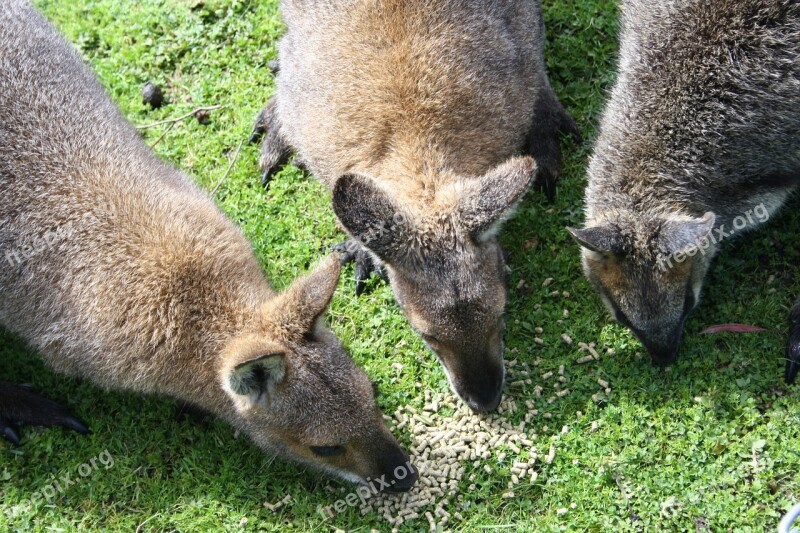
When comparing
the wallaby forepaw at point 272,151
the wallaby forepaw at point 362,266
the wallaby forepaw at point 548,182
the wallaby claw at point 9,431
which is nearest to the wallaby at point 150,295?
→ the wallaby claw at point 9,431

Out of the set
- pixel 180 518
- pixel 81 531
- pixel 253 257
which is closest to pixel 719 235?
pixel 253 257

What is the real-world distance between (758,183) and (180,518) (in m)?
4.98

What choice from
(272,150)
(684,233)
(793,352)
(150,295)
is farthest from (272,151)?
(793,352)

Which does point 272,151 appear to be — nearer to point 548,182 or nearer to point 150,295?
point 150,295

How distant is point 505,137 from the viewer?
664cm

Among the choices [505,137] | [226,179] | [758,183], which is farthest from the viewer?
[226,179]

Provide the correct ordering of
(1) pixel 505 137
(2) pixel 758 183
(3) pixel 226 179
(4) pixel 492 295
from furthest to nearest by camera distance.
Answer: (3) pixel 226 179 → (1) pixel 505 137 → (2) pixel 758 183 → (4) pixel 492 295

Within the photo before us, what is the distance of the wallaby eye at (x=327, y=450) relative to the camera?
5.64 meters

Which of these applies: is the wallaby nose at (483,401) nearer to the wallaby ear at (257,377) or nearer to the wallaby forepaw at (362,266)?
the wallaby ear at (257,377)

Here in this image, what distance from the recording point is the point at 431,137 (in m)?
6.15

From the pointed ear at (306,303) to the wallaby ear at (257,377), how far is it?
311mm

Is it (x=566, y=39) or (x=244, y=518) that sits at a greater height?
(x=566, y=39)

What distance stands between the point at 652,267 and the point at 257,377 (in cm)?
276

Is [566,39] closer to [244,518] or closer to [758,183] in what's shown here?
[758,183]
